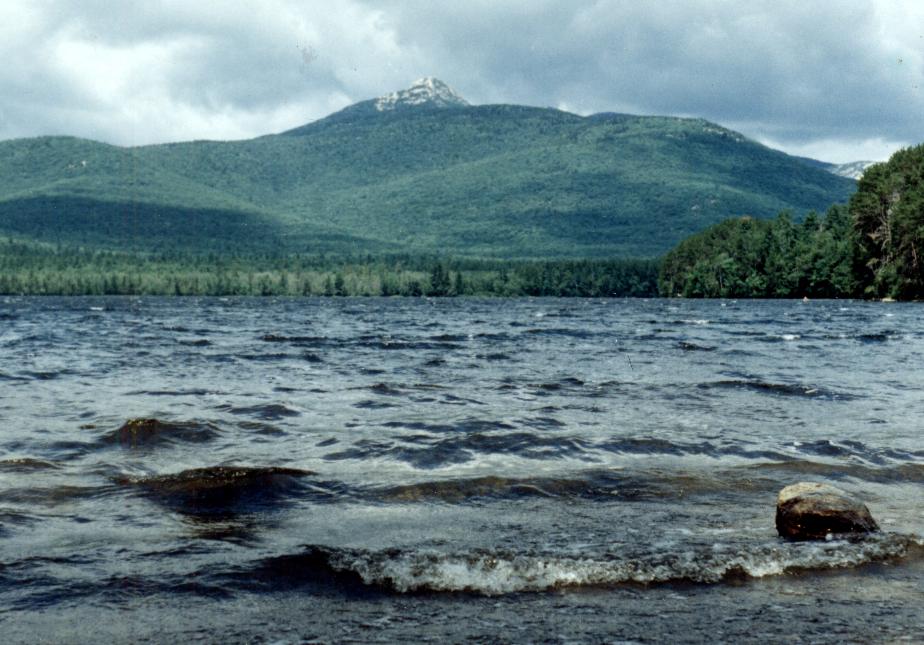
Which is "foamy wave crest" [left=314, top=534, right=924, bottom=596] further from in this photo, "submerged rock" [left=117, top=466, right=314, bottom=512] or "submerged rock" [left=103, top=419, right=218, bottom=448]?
"submerged rock" [left=103, top=419, right=218, bottom=448]

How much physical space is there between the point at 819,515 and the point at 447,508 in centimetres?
434

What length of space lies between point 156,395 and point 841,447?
14900 mm

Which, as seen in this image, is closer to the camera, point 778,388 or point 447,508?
point 447,508

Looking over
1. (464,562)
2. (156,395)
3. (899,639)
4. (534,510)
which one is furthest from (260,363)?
(899,639)

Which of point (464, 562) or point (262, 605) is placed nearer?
point (262, 605)

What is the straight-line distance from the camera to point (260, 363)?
31.1 metres

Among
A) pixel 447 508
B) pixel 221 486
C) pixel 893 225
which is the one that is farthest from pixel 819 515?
pixel 893 225

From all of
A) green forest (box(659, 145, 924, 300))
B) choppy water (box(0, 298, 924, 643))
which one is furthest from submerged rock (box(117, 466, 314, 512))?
green forest (box(659, 145, 924, 300))

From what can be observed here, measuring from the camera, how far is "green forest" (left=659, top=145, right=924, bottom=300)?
105750mm

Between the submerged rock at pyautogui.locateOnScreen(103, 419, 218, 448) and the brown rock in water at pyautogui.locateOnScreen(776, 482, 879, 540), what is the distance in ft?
32.3

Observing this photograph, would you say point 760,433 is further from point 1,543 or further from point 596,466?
point 1,543

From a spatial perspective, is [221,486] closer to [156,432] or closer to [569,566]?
[156,432]

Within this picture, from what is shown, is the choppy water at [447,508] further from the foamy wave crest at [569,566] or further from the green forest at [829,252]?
the green forest at [829,252]

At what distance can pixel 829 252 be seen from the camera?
133875 millimetres
